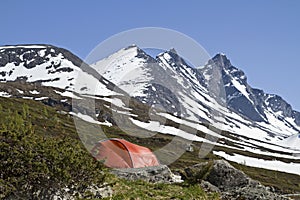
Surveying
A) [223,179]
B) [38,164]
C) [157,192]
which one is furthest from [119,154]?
[38,164]

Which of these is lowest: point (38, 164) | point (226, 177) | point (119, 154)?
point (119, 154)

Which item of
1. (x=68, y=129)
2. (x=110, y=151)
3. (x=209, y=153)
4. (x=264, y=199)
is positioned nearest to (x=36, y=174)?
(x=264, y=199)

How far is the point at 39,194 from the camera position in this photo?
41.4 feet

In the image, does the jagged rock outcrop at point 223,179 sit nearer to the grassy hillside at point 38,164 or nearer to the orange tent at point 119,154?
the grassy hillside at point 38,164

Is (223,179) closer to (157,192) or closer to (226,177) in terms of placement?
(226,177)

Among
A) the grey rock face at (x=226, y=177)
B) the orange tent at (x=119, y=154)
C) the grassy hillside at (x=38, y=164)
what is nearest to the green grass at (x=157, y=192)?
the grassy hillside at (x=38, y=164)

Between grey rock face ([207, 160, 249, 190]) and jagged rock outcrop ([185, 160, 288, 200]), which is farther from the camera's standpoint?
grey rock face ([207, 160, 249, 190])

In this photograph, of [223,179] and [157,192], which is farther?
[223,179]

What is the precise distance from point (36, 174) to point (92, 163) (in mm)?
2212

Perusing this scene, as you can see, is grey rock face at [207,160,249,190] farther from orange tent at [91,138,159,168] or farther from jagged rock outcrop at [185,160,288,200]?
orange tent at [91,138,159,168]

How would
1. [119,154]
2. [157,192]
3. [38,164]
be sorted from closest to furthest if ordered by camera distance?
[38,164]
[157,192]
[119,154]

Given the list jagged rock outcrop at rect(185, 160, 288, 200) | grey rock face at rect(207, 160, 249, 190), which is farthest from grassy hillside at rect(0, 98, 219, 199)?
grey rock face at rect(207, 160, 249, 190)

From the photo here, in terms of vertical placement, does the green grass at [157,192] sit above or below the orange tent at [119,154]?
above

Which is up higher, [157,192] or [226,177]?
[226,177]
